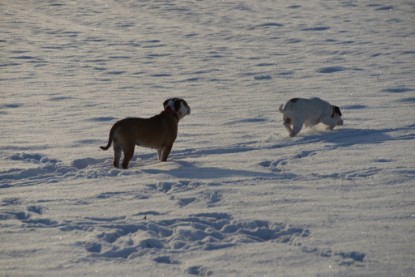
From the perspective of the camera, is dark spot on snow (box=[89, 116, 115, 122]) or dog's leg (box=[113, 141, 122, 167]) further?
dark spot on snow (box=[89, 116, 115, 122])

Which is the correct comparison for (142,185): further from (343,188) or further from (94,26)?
(94,26)

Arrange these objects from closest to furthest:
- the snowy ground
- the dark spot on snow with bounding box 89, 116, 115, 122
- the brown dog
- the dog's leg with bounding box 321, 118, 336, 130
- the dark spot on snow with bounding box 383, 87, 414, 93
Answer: the snowy ground → the brown dog → the dog's leg with bounding box 321, 118, 336, 130 → the dark spot on snow with bounding box 89, 116, 115, 122 → the dark spot on snow with bounding box 383, 87, 414, 93

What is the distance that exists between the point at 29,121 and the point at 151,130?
5.22 meters

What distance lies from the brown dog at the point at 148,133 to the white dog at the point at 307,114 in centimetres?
191

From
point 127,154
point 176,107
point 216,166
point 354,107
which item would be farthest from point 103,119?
point 354,107

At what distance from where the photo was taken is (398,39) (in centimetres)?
2384

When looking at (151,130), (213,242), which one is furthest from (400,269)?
(151,130)

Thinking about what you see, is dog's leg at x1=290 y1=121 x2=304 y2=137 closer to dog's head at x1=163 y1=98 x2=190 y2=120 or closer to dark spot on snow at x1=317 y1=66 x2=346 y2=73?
dog's head at x1=163 y1=98 x2=190 y2=120

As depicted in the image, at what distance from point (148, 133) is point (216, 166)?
117 cm

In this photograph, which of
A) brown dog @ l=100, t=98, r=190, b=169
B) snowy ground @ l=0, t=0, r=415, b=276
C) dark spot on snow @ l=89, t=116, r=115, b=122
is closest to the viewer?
snowy ground @ l=0, t=0, r=415, b=276

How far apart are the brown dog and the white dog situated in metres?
1.91

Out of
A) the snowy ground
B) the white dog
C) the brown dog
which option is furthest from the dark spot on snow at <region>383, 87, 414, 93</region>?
the brown dog

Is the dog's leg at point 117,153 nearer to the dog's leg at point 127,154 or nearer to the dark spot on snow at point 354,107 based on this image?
the dog's leg at point 127,154

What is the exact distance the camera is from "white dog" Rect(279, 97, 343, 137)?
11258 millimetres
